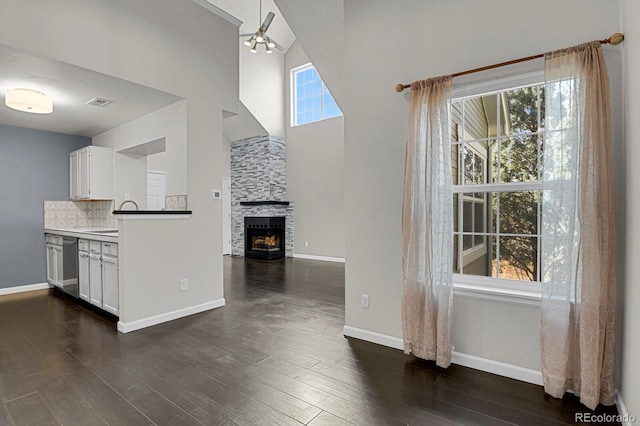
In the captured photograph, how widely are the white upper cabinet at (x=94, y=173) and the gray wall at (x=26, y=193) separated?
0.42 metres

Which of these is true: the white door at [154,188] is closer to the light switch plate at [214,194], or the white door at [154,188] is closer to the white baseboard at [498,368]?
the light switch plate at [214,194]

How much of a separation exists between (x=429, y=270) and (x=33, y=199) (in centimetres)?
577

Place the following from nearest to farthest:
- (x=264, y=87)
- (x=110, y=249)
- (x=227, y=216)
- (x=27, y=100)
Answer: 1. (x=27, y=100)
2. (x=110, y=249)
3. (x=264, y=87)
4. (x=227, y=216)

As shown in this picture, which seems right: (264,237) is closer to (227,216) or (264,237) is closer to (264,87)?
(227,216)

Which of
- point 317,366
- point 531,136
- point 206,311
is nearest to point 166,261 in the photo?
point 206,311

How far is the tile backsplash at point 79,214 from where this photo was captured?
16.7 ft

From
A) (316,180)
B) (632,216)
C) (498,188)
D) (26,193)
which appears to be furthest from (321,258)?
(632,216)

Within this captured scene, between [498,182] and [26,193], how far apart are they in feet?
20.4

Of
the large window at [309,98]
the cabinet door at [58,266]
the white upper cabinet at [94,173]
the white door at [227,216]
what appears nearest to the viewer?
the cabinet door at [58,266]

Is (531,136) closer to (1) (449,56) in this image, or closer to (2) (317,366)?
(1) (449,56)

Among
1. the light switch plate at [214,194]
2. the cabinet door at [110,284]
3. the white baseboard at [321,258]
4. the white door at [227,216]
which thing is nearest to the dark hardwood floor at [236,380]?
the cabinet door at [110,284]

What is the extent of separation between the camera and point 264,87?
8.26 meters

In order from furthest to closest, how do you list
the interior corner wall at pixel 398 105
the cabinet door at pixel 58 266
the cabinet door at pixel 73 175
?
1. the cabinet door at pixel 73 175
2. the cabinet door at pixel 58 266
3. the interior corner wall at pixel 398 105

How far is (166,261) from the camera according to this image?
357 cm
